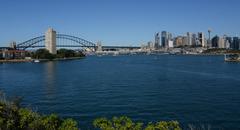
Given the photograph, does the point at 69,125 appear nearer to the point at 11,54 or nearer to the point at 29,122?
the point at 29,122

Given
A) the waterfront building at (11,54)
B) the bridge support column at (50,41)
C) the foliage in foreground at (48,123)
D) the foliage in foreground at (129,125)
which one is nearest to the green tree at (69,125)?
the foliage in foreground at (48,123)

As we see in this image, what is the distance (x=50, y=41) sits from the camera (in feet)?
436

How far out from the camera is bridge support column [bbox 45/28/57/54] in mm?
131012

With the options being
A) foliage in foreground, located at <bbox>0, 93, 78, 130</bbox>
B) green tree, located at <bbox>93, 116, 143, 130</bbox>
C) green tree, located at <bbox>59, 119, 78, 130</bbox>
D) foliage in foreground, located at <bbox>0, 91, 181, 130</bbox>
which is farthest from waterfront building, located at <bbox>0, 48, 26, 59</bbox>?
green tree, located at <bbox>93, 116, 143, 130</bbox>

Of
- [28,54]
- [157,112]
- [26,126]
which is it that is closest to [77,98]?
[157,112]

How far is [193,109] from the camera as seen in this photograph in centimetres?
2062

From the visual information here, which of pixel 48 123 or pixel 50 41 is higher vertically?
pixel 50 41

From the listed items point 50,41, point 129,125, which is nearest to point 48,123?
point 129,125

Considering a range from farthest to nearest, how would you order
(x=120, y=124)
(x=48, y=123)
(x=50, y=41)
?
(x=50, y=41) → (x=48, y=123) → (x=120, y=124)

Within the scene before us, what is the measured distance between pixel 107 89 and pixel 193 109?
11161mm

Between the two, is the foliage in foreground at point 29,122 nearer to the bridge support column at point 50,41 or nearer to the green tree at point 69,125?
the green tree at point 69,125

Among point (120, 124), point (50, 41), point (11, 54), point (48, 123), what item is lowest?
point (48, 123)

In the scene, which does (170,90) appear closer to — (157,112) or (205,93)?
(205,93)

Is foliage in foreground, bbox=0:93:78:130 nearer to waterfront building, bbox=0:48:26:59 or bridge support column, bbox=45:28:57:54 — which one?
waterfront building, bbox=0:48:26:59
